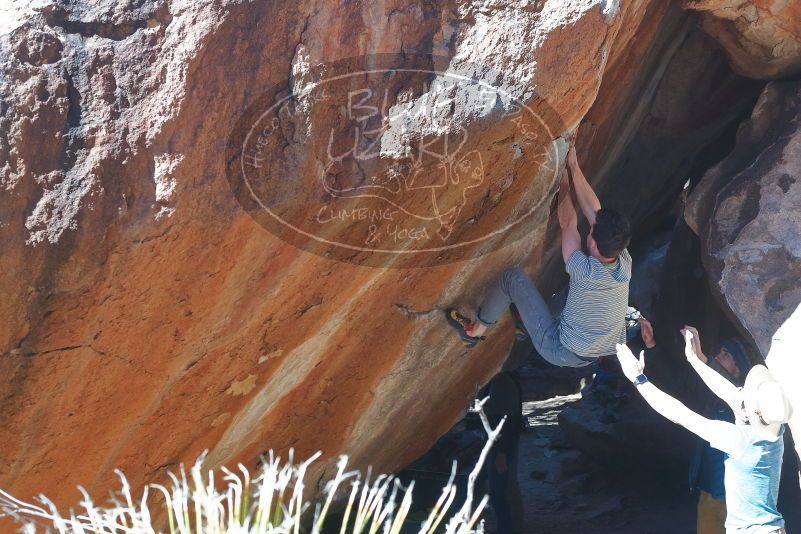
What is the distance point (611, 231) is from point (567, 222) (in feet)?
1.02

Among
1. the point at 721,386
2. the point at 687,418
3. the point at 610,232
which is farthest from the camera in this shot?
the point at 610,232

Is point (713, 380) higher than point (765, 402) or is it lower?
lower

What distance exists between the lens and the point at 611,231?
10.8ft

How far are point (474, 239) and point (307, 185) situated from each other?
2.95 ft

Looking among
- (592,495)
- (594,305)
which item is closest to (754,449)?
(594,305)

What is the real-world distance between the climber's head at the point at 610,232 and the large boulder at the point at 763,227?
762 millimetres

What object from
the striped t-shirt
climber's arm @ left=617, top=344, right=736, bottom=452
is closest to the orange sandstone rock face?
the striped t-shirt

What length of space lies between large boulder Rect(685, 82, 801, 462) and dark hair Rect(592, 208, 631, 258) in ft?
2.53

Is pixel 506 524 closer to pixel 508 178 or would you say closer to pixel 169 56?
pixel 508 178

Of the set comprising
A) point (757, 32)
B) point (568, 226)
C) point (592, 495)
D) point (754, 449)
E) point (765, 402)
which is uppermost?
point (757, 32)

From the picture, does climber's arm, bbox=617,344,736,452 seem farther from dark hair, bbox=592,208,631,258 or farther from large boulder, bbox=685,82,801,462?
large boulder, bbox=685,82,801,462

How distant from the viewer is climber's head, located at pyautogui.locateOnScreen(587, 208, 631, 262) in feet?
10.8

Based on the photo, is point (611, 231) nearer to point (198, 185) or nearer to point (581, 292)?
point (581, 292)

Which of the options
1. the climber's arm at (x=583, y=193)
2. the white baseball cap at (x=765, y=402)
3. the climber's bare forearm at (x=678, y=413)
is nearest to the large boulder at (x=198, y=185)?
the climber's arm at (x=583, y=193)
